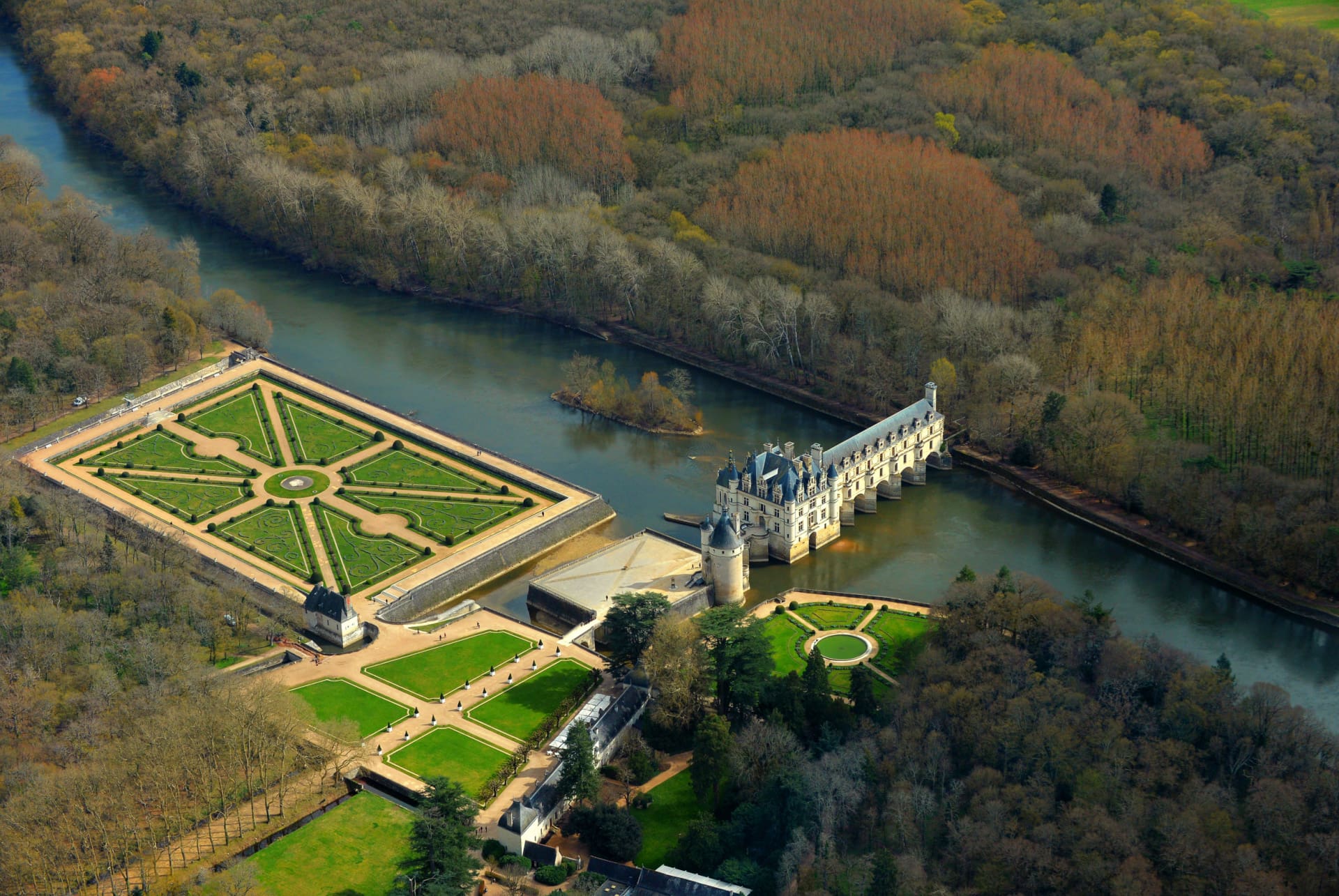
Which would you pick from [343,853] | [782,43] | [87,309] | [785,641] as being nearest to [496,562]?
[785,641]

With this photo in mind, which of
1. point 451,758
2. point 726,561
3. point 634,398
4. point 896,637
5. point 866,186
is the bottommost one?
point 451,758

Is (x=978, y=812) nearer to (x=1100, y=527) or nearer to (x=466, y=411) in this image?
(x=1100, y=527)

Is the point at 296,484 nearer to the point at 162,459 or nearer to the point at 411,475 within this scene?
the point at 411,475

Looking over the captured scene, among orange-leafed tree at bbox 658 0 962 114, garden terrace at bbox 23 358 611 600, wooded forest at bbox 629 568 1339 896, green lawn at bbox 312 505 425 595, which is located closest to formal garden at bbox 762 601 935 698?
wooded forest at bbox 629 568 1339 896

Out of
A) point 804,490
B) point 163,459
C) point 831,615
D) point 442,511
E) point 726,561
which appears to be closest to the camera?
point 831,615

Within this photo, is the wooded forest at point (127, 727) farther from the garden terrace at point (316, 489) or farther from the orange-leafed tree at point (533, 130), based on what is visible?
the orange-leafed tree at point (533, 130)

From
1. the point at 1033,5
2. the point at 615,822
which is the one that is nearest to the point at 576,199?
the point at 1033,5

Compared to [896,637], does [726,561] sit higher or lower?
higher
